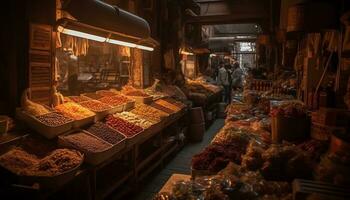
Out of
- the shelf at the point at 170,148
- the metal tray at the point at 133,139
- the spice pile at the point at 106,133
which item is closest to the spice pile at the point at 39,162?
the spice pile at the point at 106,133

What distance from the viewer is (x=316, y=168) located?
257 cm

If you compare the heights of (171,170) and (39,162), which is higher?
(39,162)

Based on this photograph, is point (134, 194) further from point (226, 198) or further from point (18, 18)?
point (226, 198)

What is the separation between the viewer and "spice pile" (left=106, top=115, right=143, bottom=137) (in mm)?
5660

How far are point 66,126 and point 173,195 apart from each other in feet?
8.91

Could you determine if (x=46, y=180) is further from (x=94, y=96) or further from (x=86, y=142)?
(x=94, y=96)

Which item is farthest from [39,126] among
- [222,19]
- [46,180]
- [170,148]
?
[222,19]

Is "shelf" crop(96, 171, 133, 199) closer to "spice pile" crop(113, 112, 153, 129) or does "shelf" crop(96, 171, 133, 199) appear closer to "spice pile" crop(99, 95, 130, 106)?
"spice pile" crop(113, 112, 153, 129)

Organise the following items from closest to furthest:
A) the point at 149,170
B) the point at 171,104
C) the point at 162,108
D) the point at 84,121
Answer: the point at 84,121 → the point at 149,170 → the point at 162,108 → the point at 171,104

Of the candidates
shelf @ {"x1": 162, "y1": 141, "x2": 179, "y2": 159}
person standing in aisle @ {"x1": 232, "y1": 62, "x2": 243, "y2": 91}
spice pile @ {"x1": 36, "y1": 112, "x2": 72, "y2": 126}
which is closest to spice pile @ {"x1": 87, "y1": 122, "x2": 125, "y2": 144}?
spice pile @ {"x1": 36, "y1": 112, "x2": 72, "y2": 126}

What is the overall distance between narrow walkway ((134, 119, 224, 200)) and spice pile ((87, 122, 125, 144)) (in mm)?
1315

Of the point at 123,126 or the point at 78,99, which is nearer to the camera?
the point at 123,126

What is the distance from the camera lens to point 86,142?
14.9ft

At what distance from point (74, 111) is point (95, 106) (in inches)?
28.6
